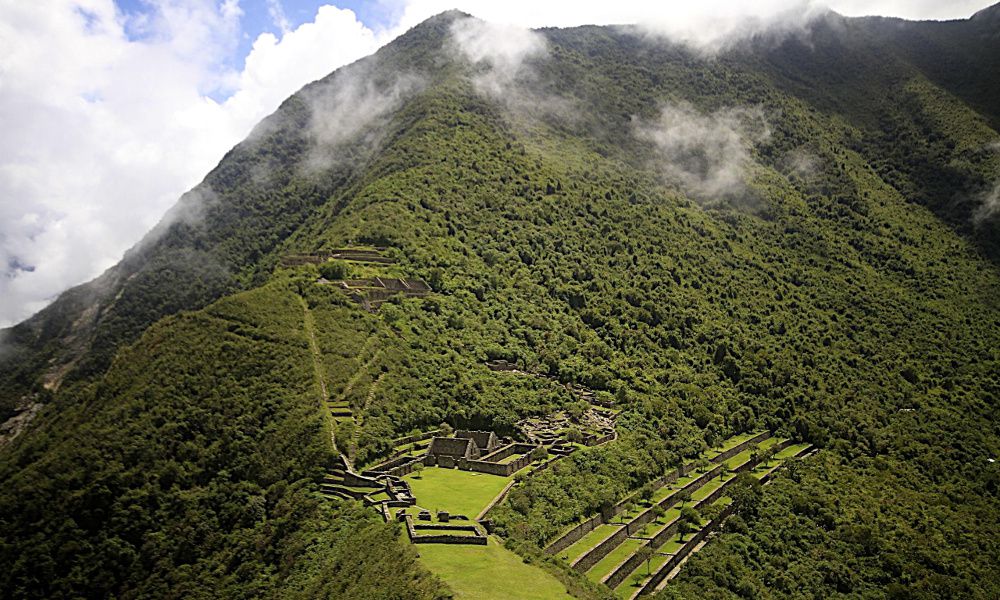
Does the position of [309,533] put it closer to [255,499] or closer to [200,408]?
[255,499]

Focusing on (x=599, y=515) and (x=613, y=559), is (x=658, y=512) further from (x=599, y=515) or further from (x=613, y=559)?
(x=613, y=559)

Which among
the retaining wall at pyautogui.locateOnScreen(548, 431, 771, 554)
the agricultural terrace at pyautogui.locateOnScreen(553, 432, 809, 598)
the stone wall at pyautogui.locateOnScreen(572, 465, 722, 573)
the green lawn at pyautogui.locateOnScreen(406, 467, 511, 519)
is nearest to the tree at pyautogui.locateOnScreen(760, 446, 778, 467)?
the agricultural terrace at pyautogui.locateOnScreen(553, 432, 809, 598)

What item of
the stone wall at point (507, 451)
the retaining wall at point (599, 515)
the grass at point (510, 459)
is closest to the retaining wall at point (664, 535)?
the retaining wall at point (599, 515)

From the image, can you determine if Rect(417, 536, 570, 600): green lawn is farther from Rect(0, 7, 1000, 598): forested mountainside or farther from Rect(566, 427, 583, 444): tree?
Rect(566, 427, 583, 444): tree

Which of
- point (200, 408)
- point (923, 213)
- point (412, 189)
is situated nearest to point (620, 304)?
point (412, 189)

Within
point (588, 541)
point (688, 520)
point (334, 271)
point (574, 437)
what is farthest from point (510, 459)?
point (334, 271)

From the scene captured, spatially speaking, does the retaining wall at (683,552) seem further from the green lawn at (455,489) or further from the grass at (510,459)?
the grass at (510,459)
